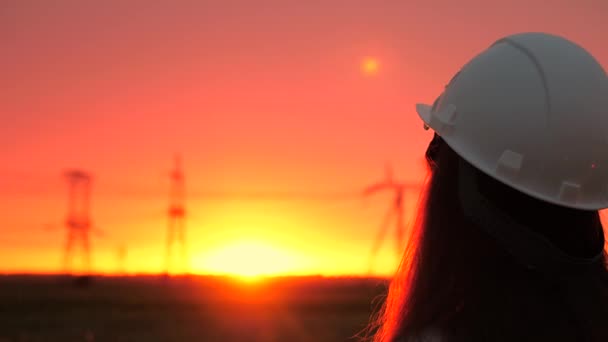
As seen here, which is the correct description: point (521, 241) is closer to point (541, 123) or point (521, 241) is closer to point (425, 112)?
point (541, 123)

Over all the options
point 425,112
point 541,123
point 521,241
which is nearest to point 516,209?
point 521,241

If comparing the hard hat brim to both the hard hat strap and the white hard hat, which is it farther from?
the hard hat strap

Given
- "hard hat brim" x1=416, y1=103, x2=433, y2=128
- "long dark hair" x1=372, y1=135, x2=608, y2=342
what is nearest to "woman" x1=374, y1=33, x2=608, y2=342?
"long dark hair" x1=372, y1=135, x2=608, y2=342

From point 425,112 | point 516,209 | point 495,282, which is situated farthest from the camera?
point 425,112

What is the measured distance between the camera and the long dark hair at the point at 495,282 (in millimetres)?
1999

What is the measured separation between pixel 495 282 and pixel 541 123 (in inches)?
17.5

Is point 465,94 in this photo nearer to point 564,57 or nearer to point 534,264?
point 564,57

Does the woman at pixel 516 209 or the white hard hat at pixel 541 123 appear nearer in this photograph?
the woman at pixel 516 209

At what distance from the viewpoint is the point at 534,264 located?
210 centimetres

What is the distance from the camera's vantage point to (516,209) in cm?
220

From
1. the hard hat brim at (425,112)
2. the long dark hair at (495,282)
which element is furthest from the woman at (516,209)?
the hard hat brim at (425,112)

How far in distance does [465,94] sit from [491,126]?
18cm

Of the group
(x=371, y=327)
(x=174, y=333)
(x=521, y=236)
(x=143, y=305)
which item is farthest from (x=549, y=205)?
(x=143, y=305)

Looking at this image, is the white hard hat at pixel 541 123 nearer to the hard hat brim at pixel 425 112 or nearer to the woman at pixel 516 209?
the woman at pixel 516 209
